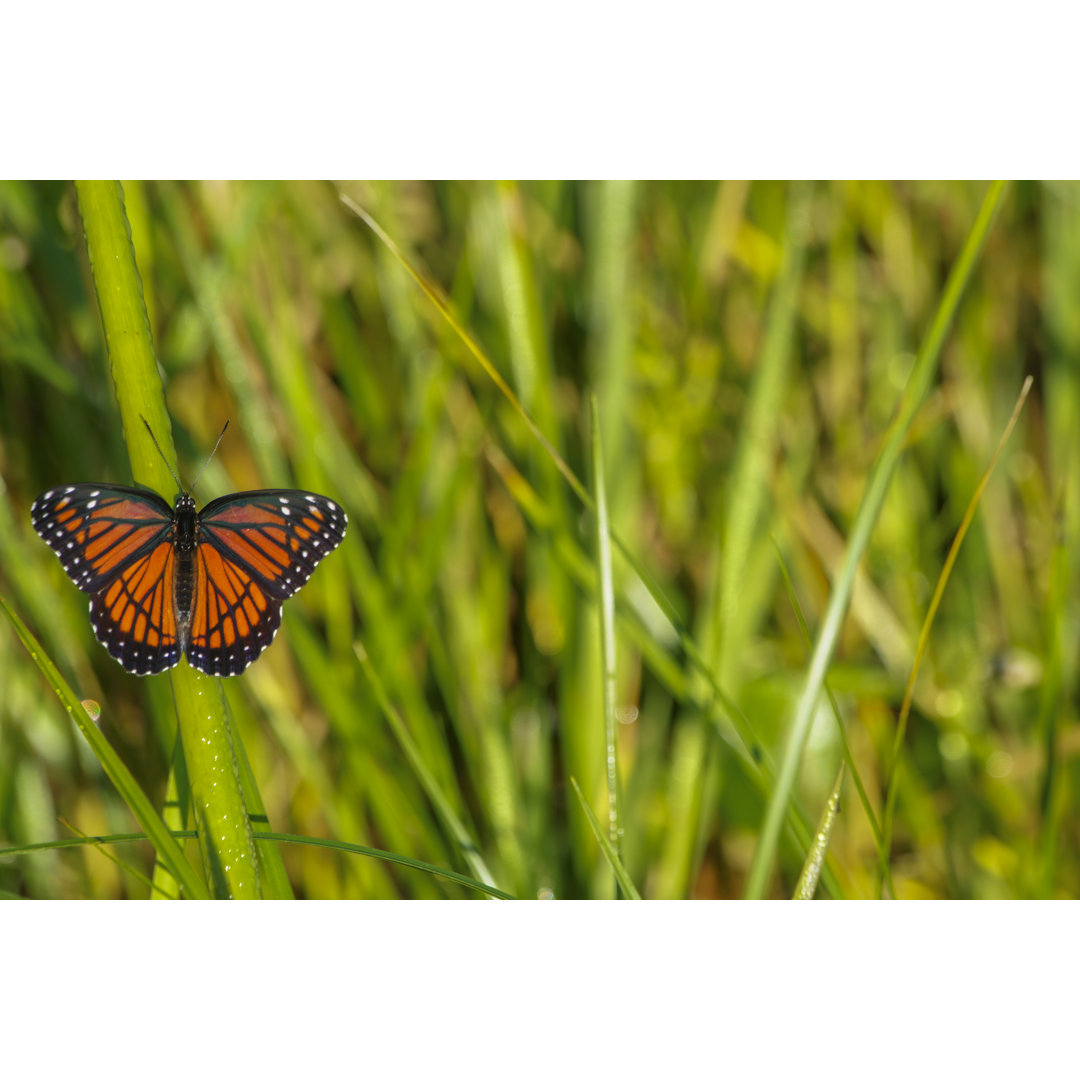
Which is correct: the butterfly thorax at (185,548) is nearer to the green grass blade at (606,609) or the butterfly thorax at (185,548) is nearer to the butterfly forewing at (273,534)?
the butterfly forewing at (273,534)

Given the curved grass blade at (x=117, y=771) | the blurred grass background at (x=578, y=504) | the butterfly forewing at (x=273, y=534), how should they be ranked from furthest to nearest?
the blurred grass background at (x=578, y=504)
the butterfly forewing at (x=273, y=534)
the curved grass blade at (x=117, y=771)

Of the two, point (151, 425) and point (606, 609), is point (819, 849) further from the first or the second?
point (151, 425)

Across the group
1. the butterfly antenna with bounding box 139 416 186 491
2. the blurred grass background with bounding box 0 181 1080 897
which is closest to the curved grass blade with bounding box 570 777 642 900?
the blurred grass background with bounding box 0 181 1080 897

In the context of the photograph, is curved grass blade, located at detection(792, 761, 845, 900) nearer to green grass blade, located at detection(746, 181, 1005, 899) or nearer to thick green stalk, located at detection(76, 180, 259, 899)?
green grass blade, located at detection(746, 181, 1005, 899)

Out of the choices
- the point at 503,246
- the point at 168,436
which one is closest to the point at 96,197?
the point at 168,436

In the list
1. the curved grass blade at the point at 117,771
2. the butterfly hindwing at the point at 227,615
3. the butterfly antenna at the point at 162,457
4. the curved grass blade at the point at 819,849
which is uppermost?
the butterfly antenna at the point at 162,457

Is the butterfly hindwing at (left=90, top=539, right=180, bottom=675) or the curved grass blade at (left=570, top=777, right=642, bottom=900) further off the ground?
the butterfly hindwing at (left=90, top=539, right=180, bottom=675)

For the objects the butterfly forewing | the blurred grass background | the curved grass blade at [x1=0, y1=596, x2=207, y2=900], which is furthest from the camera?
the blurred grass background

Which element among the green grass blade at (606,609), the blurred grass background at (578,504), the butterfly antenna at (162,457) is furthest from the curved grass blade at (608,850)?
the butterfly antenna at (162,457)
